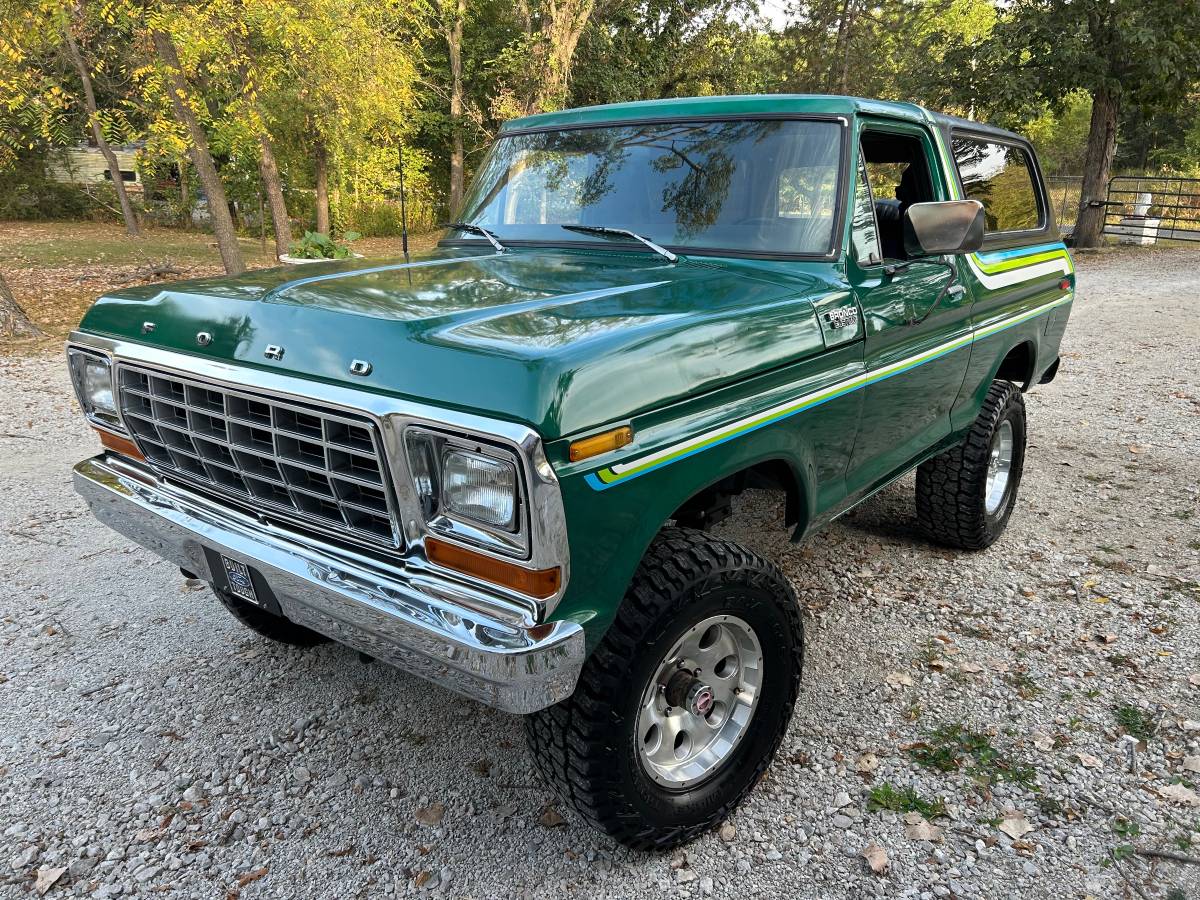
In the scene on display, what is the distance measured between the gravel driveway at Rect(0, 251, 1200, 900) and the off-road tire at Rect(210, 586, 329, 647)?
69 mm

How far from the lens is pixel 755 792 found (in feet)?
8.97

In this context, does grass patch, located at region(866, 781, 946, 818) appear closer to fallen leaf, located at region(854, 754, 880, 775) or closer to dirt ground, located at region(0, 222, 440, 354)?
fallen leaf, located at region(854, 754, 880, 775)

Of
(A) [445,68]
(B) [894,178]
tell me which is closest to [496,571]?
(B) [894,178]

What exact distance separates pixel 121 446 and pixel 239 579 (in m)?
0.91

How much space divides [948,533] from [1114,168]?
44160 millimetres

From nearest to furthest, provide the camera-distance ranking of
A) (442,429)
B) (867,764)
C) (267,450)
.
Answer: (442,429), (267,450), (867,764)

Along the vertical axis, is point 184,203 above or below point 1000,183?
below

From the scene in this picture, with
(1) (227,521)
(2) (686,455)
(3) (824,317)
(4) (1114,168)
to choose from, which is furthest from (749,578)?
(4) (1114,168)

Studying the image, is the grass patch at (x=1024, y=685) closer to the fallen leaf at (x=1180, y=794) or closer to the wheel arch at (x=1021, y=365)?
the fallen leaf at (x=1180, y=794)

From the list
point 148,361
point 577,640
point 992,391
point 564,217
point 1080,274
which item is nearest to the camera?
point 577,640

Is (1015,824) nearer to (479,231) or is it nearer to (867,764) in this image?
(867,764)

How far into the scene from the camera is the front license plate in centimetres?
233

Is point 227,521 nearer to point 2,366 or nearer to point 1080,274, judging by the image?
point 2,366

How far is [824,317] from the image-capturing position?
2.73 m
